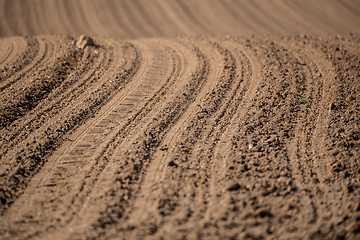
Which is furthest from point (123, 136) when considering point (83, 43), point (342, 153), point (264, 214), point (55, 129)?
point (83, 43)

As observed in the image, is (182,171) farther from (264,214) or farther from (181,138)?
(264,214)

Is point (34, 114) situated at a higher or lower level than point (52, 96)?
lower

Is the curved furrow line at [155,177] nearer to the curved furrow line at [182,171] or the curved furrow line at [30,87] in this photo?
the curved furrow line at [182,171]

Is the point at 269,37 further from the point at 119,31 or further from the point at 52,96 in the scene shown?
the point at 52,96

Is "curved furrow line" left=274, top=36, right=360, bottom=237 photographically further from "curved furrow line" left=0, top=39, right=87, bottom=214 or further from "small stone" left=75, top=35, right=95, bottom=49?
"small stone" left=75, top=35, right=95, bottom=49

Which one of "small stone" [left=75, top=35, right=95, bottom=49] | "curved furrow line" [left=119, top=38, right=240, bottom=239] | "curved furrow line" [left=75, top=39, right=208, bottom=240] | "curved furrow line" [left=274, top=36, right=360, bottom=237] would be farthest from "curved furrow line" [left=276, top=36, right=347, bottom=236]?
"small stone" [left=75, top=35, right=95, bottom=49]

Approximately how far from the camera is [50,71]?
5.90 m

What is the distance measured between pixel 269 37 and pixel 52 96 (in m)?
6.36

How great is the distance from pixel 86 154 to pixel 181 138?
1.35 metres

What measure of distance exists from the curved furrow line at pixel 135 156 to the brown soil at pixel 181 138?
17 mm

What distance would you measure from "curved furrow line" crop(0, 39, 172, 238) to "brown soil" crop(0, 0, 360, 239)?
0.7 inches

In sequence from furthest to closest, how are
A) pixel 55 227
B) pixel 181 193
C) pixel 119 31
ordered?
pixel 119 31 < pixel 181 193 < pixel 55 227

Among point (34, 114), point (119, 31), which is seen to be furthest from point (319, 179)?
point (119, 31)

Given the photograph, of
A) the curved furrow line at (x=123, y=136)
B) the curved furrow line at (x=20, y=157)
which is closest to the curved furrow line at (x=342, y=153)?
the curved furrow line at (x=123, y=136)
